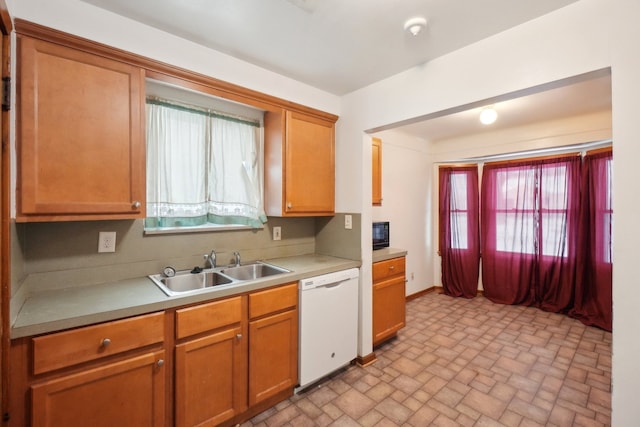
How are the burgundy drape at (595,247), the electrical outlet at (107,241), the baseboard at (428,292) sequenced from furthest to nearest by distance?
1. the baseboard at (428,292)
2. the burgundy drape at (595,247)
3. the electrical outlet at (107,241)

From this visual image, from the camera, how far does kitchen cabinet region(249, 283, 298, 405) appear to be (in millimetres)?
1812

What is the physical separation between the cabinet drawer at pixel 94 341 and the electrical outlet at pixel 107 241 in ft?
2.10

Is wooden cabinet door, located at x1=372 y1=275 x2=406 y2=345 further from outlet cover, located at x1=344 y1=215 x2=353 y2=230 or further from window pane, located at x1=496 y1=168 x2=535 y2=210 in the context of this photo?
window pane, located at x1=496 y1=168 x2=535 y2=210

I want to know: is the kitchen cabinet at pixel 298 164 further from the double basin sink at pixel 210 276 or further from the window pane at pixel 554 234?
the window pane at pixel 554 234

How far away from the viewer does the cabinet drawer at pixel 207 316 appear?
151cm

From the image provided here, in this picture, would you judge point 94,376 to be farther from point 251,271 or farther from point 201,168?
point 201,168

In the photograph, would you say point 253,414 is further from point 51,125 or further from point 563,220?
point 563,220

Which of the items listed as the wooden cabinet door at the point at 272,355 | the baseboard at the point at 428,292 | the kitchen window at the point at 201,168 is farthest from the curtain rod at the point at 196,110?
the baseboard at the point at 428,292

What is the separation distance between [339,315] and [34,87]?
2277 mm

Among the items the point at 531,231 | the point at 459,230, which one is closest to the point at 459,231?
the point at 459,230

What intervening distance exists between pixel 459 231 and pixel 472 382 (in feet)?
8.46

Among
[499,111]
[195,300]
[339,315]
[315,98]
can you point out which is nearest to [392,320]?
[339,315]

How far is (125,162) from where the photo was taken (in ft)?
5.15

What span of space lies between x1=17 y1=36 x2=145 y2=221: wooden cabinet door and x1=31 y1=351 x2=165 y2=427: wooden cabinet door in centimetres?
76
